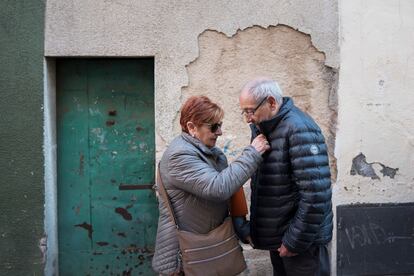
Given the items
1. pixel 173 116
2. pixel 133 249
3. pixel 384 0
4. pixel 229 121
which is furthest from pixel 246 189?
pixel 384 0

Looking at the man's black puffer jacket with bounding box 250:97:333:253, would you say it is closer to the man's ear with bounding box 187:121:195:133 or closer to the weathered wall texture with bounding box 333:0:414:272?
the man's ear with bounding box 187:121:195:133

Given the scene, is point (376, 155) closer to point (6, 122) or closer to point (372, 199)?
point (372, 199)

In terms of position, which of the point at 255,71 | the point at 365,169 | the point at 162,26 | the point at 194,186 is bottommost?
the point at 365,169

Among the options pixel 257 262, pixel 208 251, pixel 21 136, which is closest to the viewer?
pixel 208 251

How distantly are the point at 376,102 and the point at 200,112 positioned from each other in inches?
81.0

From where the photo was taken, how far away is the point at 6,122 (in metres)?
3.81

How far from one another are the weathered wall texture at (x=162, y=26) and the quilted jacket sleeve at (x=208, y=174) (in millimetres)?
1465

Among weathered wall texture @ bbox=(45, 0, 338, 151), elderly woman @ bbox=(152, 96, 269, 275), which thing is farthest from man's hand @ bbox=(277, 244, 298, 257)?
weathered wall texture @ bbox=(45, 0, 338, 151)

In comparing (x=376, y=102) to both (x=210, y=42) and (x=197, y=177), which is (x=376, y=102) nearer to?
(x=210, y=42)

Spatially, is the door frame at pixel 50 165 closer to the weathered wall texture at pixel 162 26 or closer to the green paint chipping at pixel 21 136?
the green paint chipping at pixel 21 136

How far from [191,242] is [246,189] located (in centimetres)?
154

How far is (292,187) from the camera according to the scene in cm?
253

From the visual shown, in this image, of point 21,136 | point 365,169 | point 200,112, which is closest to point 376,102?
point 365,169

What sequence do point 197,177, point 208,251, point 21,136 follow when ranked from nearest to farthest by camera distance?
point 197,177
point 208,251
point 21,136
